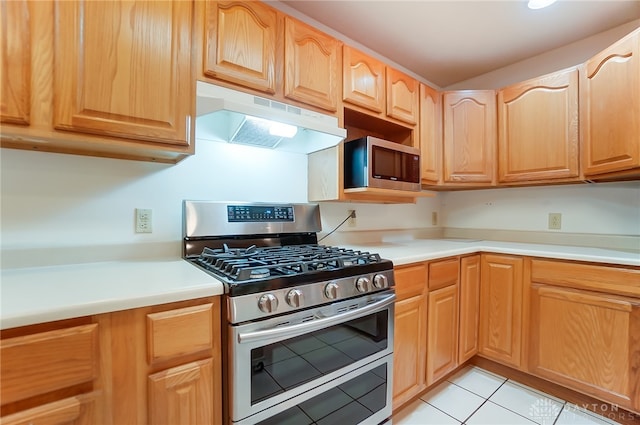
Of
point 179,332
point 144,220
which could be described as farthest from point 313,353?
point 144,220

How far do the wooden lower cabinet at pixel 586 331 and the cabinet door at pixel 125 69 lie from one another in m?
2.14

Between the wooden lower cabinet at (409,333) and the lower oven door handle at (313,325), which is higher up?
the lower oven door handle at (313,325)

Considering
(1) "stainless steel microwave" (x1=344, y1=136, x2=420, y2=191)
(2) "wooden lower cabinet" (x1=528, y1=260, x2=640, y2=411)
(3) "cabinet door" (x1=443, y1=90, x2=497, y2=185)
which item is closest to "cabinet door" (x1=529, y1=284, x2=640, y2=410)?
(2) "wooden lower cabinet" (x1=528, y1=260, x2=640, y2=411)

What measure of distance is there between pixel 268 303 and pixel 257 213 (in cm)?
76

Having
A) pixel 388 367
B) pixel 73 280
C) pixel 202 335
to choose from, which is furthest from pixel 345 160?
pixel 73 280

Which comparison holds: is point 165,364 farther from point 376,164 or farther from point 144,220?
point 376,164

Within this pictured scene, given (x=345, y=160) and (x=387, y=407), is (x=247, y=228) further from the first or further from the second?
Result: (x=387, y=407)

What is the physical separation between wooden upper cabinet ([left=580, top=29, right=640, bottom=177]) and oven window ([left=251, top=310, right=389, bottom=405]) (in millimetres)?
1645

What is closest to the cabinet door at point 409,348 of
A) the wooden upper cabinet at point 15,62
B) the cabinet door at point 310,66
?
the cabinet door at point 310,66

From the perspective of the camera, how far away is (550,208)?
226 centimetres

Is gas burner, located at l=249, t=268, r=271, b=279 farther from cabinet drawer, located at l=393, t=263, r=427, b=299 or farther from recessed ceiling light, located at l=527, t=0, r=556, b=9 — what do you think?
recessed ceiling light, located at l=527, t=0, r=556, b=9

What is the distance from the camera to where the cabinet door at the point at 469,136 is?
230 centimetres

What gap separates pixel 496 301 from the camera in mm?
1952

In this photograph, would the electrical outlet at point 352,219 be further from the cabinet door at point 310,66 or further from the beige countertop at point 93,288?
the beige countertop at point 93,288
